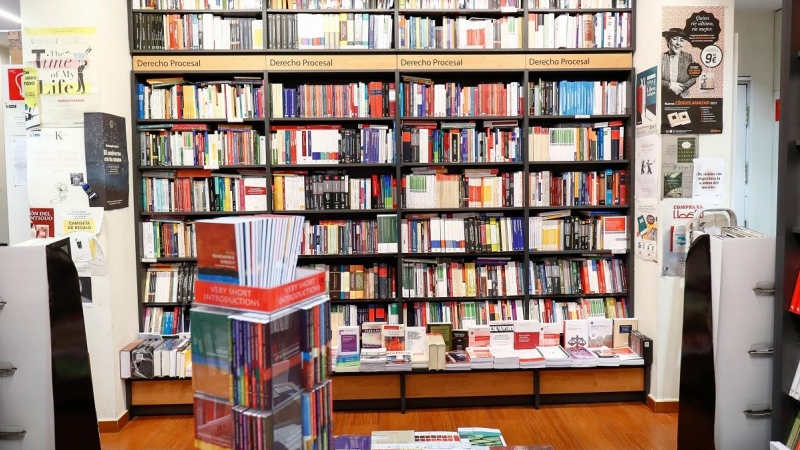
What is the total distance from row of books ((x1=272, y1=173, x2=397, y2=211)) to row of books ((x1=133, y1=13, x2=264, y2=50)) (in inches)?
39.0

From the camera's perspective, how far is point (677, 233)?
337 cm

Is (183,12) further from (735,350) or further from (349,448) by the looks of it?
(735,350)

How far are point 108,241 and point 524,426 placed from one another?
2.96m

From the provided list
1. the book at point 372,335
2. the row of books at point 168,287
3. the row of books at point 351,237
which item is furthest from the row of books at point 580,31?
the row of books at point 168,287

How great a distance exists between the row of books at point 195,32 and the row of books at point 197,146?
573 mm

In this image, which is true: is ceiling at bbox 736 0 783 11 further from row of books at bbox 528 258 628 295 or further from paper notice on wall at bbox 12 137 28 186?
paper notice on wall at bbox 12 137 28 186

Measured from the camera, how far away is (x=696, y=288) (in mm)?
2699

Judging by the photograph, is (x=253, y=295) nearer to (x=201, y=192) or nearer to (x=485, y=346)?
(x=201, y=192)

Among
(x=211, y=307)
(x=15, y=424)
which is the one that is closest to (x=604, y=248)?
(x=211, y=307)

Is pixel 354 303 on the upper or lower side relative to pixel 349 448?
upper

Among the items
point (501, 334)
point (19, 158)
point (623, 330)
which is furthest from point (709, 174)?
point (19, 158)

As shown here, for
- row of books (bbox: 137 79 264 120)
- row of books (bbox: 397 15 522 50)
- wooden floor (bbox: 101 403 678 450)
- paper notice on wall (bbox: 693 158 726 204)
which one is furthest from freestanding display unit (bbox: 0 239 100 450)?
paper notice on wall (bbox: 693 158 726 204)

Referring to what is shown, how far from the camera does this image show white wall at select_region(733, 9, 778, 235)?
202 inches

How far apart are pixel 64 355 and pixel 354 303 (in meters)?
1.88
